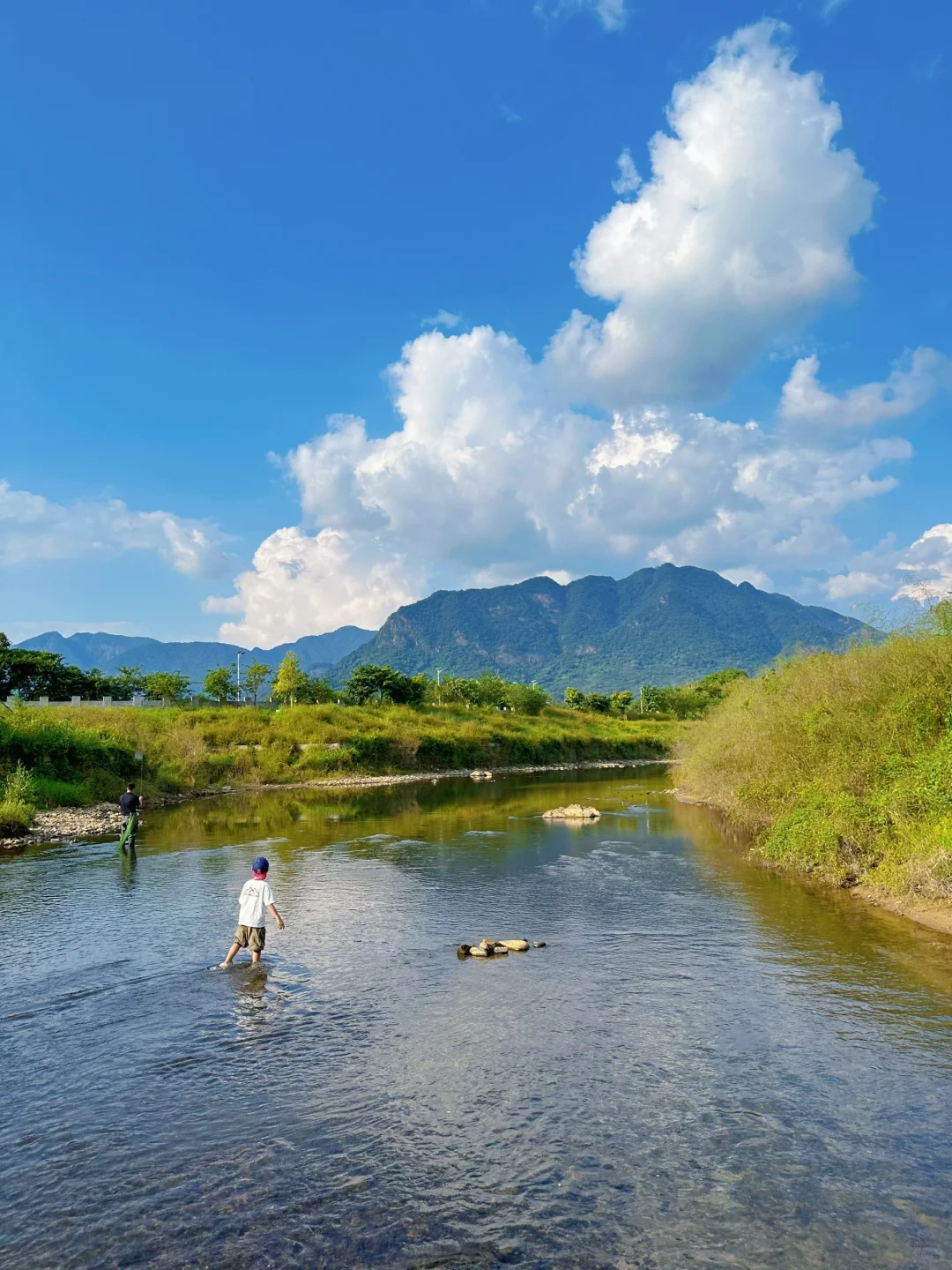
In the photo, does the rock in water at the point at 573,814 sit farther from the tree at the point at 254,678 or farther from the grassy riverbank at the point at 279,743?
the tree at the point at 254,678

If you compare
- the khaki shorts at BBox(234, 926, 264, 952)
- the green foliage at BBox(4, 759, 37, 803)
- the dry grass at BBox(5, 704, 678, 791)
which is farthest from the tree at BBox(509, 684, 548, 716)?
the khaki shorts at BBox(234, 926, 264, 952)

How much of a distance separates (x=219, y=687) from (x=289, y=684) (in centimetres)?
876

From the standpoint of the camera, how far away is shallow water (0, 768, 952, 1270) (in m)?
8.44

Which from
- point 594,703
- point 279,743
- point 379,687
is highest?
point 379,687

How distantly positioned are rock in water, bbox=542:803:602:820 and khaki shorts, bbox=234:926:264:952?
92.5 feet

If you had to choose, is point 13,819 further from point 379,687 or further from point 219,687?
point 379,687

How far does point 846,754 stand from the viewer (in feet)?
81.8

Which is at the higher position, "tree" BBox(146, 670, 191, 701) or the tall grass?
"tree" BBox(146, 670, 191, 701)

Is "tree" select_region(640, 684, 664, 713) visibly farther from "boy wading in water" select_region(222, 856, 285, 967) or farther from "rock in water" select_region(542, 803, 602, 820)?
"boy wading in water" select_region(222, 856, 285, 967)

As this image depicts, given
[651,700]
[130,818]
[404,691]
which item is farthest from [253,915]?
[651,700]

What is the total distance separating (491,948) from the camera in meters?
18.3

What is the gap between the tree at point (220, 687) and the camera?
10250cm

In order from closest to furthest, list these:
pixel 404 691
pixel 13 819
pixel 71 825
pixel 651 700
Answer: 1. pixel 13 819
2. pixel 71 825
3. pixel 404 691
4. pixel 651 700

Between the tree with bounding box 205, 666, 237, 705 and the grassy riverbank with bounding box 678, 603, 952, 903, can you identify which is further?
the tree with bounding box 205, 666, 237, 705
